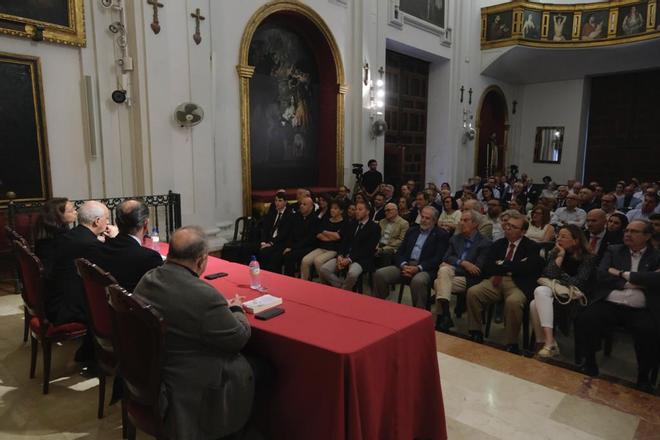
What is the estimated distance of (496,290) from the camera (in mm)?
4363

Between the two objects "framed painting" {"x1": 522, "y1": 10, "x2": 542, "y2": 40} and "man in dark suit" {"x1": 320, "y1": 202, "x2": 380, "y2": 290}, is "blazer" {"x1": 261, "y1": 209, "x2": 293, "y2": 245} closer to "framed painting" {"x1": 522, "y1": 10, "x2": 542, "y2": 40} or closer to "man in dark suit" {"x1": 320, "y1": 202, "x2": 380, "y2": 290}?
"man in dark suit" {"x1": 320, "y1": 202, "x2": 380, "y2": 290}

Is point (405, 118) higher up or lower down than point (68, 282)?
higher up

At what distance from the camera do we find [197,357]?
82.8 inches

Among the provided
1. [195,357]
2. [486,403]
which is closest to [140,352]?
[195,357]

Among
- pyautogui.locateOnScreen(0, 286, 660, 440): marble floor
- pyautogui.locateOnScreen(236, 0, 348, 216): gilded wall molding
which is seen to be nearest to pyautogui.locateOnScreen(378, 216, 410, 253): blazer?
pyautogui.locateOnScreen(0, 286, 660, 440): marble floor

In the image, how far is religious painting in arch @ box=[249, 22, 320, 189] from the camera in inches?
343

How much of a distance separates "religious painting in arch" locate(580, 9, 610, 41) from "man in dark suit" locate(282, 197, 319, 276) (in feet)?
38.1

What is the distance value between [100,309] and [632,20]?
49.1ft

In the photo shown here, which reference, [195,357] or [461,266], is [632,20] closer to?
[461,266]

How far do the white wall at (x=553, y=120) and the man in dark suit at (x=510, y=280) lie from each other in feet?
41.5

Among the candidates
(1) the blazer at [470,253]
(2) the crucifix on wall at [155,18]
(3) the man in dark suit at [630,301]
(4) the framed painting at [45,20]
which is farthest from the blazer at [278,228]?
(3) the man in dark suit at [630,301]

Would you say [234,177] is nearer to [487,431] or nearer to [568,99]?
[487,431]

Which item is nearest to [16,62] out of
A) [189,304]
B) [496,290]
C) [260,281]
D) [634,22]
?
[260,281]

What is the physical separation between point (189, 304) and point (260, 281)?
1.32m
